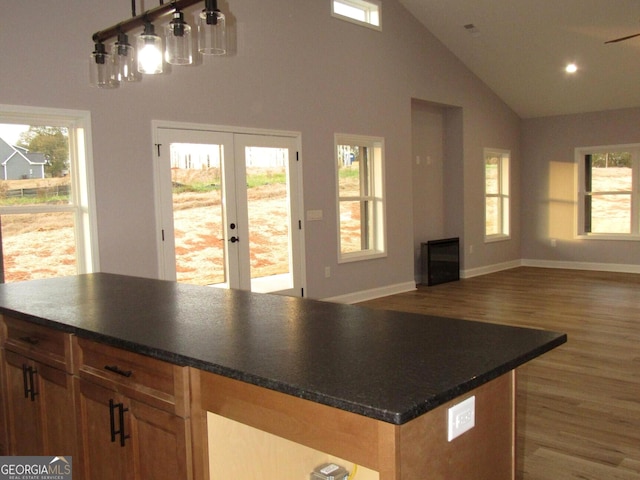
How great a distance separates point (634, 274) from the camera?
8695mm

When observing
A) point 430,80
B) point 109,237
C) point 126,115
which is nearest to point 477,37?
point 430,80

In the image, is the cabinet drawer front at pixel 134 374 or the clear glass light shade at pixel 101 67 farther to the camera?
the clear glass light shade at pixel 101 67

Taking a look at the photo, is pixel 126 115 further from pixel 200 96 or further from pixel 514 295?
pixel 514 295

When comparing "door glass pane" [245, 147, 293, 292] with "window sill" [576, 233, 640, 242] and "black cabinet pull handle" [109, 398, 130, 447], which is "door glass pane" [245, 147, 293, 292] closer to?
"black cabinet pull handle" [109, 398, 130, 447]

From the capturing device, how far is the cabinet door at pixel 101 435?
1.75 m

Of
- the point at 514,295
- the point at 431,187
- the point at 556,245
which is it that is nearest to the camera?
the point at 514,295

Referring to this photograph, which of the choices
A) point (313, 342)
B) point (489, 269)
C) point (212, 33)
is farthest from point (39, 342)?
point (489, 269)

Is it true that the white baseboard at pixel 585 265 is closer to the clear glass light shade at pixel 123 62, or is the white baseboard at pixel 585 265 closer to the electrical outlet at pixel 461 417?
the clear glass light shade at pixel 123 62

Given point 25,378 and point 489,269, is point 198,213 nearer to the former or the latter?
point 25,378

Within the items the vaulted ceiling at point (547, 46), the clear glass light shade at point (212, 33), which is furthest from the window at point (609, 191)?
the clear glass light shade at point (212, 33)

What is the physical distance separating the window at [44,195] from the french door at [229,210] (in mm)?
664

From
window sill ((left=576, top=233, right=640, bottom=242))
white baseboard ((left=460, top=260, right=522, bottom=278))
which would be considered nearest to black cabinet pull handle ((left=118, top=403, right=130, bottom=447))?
white baseboard ((left=460, top=260, right=522, bottom=278))

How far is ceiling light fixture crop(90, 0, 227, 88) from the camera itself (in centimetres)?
210

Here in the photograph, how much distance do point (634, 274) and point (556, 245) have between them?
1362 millimetres
